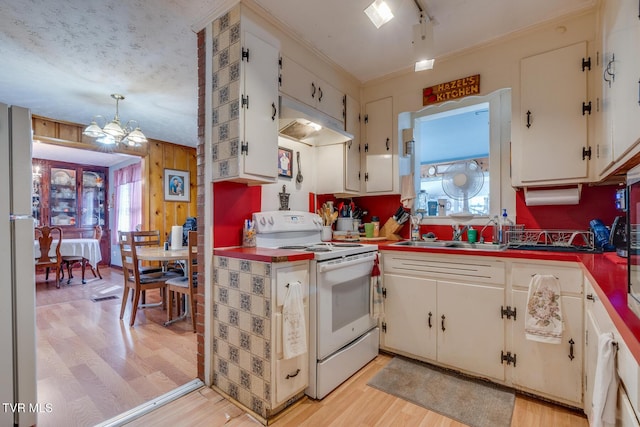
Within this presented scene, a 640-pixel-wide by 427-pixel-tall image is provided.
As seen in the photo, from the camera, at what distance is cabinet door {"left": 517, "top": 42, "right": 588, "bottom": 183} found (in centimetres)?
194

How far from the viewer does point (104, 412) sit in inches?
66.9

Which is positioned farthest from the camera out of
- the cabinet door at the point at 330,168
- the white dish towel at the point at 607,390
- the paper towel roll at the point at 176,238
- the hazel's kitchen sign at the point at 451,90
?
the paper towel roll at the point at 176,238

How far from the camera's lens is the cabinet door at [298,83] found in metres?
2.21

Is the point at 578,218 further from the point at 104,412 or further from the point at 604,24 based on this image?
the point at 104,412

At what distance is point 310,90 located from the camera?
242 centimetres

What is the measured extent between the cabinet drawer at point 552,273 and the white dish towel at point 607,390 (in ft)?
2.98

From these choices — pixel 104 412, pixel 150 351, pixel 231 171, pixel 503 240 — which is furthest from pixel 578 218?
pixel 150 351

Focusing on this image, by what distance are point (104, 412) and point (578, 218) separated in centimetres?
332

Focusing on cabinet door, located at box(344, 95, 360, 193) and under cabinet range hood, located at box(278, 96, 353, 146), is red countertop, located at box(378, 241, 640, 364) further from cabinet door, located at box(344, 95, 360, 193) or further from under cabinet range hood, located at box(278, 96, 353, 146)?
under cabinet range hood, located at box(278, 96, 353, 146)

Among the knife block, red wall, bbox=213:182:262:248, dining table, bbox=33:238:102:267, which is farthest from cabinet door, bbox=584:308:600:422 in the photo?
dining table, bbox=33:238:102:267

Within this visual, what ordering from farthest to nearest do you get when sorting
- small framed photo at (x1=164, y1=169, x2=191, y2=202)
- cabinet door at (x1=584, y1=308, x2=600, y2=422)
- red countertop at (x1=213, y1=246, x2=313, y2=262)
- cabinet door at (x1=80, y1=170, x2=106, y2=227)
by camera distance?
cabinet door at (x1=80, y1=170, x2=106, y2=227)
small framed photo at (x1=164, y1=169, x2=191, y2=202)
red countertop at (x1=213, y1=246, x2=313, y2=262)
cabinet door at (x1=584, y1=308, x2=600, y2=422)

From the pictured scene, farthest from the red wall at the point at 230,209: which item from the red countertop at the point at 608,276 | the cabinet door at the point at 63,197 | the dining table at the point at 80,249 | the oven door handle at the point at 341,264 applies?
the cabinet door at the point at 63,197

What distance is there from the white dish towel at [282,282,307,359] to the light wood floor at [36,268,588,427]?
39 cm

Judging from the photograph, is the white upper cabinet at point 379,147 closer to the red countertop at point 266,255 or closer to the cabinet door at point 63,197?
the red countertop at point 266,255
